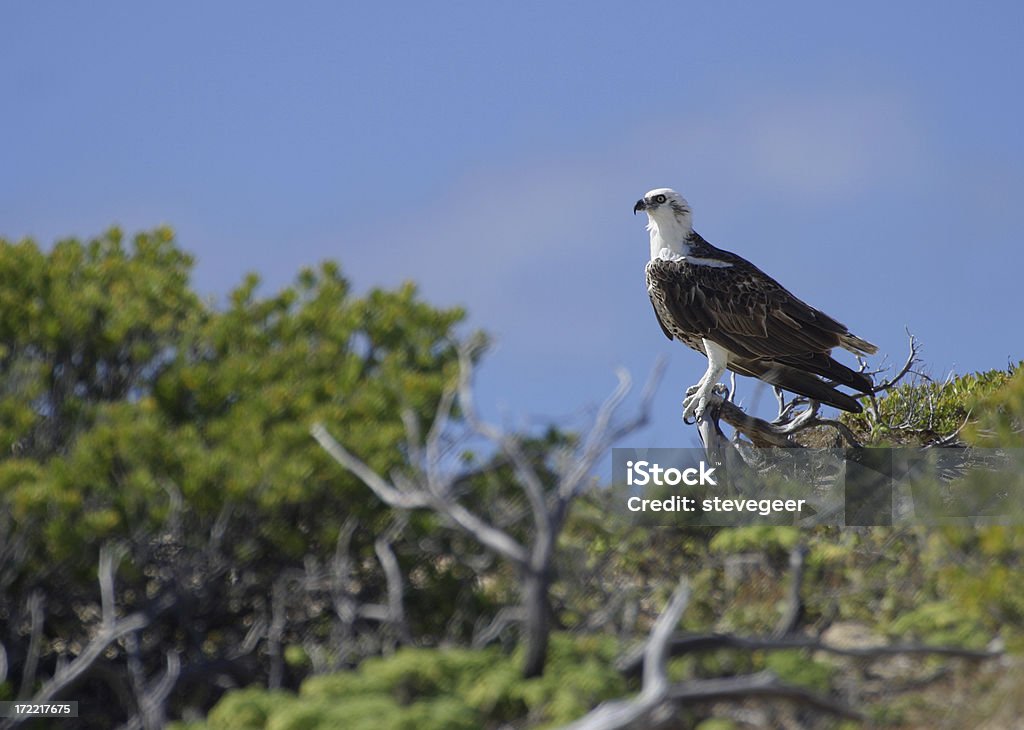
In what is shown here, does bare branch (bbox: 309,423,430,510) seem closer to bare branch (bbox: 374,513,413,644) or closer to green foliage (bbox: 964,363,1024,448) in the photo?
bare branch (bbox: 374,513,413,644)

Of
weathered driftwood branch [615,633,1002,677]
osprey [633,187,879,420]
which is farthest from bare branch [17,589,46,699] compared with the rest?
osprey [633,187,879,420]

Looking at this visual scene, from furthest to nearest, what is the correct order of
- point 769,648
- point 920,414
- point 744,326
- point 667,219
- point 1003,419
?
point 920,414 → point 667,219 → point 744,326 → point 1003,419 → point 769,648

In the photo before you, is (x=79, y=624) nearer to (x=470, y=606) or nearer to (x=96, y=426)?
(x=96, y=426)

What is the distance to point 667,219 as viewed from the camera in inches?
567

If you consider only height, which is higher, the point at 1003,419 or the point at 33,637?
the point at 1003,419

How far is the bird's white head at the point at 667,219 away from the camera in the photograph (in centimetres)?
1423

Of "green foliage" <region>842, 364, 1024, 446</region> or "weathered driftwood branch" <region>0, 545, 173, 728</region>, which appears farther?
"green foliage" <region>842, 364, 1024, 446</region>

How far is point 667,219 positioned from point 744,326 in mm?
1419

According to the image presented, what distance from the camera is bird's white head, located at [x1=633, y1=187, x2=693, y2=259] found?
14.2m

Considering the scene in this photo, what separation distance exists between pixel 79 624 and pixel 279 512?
64.7 inches

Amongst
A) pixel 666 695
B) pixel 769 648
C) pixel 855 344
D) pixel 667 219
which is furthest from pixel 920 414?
pixel 666 695

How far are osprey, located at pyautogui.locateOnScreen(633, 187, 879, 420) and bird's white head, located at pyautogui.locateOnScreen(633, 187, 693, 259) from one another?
0.04 ft

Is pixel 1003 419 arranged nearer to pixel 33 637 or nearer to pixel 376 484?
pixel 376 484

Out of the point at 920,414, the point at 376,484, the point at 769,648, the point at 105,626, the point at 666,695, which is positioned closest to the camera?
the point at 666,695
